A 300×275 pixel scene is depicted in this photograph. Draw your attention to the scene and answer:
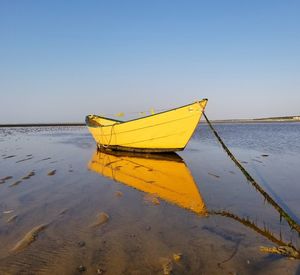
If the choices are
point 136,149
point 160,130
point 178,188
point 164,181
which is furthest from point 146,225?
point 136,149

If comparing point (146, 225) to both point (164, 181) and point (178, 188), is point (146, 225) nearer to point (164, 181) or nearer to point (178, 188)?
point (178, 188)

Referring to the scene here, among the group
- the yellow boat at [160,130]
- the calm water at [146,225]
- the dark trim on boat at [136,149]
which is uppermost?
the yellow boat at [160,130]

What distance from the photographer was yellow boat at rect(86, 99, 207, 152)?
43.6 ft

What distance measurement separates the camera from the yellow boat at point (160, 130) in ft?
43.6

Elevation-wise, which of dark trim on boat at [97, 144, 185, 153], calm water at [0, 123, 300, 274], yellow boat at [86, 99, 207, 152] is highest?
yellow boat at [86, 99, 207, 152]

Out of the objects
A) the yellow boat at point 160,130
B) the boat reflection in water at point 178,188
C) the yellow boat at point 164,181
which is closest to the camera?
the boat reflection in water at point 178,188

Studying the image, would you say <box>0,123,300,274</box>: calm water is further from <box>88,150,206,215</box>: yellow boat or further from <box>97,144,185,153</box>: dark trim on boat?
<box>97,144,185,153</box>: dark trim on boat

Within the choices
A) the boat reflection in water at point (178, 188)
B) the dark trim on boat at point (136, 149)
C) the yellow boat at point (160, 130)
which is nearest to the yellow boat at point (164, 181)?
the boat reflection in water at point (178, 188)

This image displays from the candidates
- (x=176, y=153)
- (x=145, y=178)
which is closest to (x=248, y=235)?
(x=145, y=178)

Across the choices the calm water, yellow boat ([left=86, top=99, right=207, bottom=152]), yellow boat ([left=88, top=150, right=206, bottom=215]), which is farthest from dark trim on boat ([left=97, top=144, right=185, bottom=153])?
the calm water

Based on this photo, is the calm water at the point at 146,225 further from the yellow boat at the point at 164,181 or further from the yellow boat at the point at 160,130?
the yellow boat at the point at 160,130

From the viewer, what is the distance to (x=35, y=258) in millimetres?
3488

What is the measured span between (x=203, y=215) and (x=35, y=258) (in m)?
2.76

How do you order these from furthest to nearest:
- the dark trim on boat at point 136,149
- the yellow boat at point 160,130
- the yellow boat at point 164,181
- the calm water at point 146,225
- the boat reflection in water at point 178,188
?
the dark trim on boat at point 136,149 < the yellow boat at point 160,130 < the yellow boat at point 164,181 < the boat reflection in water at point 178,188 < the calm water at point 146,225
